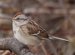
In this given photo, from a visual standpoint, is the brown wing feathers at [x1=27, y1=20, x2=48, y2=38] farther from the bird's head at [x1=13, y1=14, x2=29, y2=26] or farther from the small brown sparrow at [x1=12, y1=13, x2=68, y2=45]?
the bird's head at [x1=13, y1=14, x2=29, y2=26]

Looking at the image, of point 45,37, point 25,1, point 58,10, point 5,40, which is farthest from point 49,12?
point 5,40

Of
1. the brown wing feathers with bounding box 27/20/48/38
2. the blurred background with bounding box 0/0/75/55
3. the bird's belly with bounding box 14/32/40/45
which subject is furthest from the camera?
the blurred background with bounding box 0/0/75/55

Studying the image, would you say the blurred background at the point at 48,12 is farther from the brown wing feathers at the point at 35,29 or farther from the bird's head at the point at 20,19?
the bird's head at the point at 20,19

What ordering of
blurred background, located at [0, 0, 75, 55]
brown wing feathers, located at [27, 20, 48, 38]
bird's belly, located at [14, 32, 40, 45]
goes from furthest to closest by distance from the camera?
blurred background, located at [0, 0, 75, 55] < brown wing feathers, located at [27, 20, 48, 38] < bird's belly, located at [14, 32, 40, 45]

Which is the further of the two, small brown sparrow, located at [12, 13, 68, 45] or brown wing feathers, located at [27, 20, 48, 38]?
brown wing feathers, located at [27, 20, 48, 38]

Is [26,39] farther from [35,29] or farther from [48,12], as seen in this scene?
[48,12]

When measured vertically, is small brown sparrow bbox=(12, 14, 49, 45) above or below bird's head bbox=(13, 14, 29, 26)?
below

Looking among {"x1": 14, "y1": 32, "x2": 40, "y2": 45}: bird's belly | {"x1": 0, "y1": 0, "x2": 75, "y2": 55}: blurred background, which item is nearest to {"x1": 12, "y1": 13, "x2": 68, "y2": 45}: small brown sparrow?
{"x1": 14, "y1": 32, "x2": 40, "y2": 45}: bird's belly

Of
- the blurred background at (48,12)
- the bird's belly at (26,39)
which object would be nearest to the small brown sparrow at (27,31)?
the bird's belly at (26,39)

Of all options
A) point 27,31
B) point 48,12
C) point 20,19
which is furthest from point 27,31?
point 48,12

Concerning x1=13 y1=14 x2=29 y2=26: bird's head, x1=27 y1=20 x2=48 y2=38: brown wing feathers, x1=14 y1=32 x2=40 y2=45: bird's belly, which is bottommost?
x1=14 y1=32 x2=40 y2=45: bird's belly
